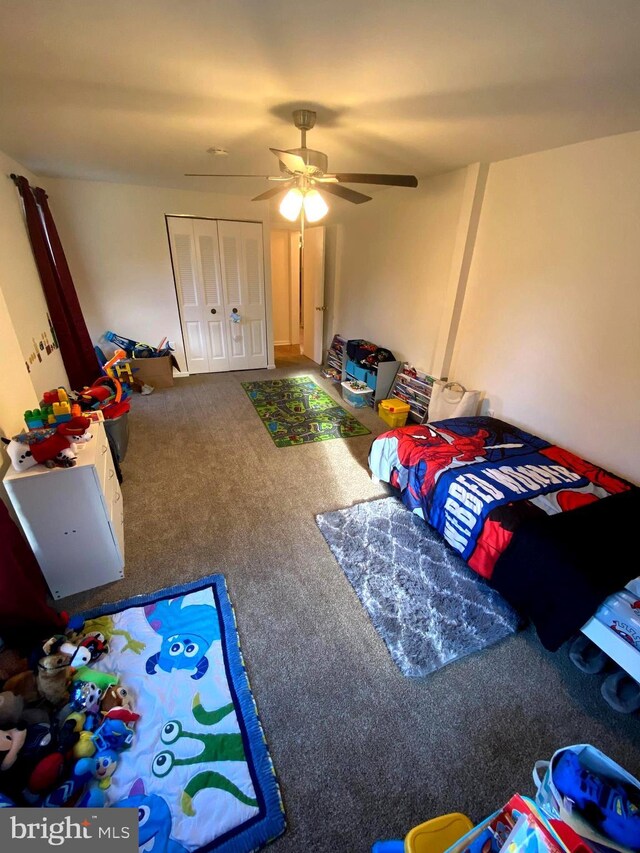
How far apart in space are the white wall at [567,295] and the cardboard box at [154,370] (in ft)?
12.1

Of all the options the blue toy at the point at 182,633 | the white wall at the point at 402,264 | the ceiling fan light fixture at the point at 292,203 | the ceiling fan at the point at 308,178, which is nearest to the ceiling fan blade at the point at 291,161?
the ceiling fan at the point at 308,178

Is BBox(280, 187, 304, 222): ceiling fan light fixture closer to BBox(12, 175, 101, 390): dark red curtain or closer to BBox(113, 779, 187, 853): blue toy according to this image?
BBox(12, 175, 101, 390): dark red curtain

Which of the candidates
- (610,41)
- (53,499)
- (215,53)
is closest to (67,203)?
(215,53)

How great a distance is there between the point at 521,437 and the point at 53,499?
300 centimetres

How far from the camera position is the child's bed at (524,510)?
1.53 m

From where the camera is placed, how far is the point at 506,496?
197cm

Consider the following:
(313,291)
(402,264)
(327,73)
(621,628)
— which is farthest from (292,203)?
(313,291)

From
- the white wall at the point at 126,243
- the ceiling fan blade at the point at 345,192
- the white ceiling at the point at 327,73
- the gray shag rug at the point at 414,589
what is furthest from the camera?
the white wall at the point at 126,243

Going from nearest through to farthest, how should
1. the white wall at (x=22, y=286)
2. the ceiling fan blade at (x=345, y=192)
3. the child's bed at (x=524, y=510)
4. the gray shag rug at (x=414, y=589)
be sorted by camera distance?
the child's bed at (x=524, y=510) < the gray shag rug at (x=414, y=589) < the ceiling fan blade at (x=345, y=192) < the white wall at (x=22, y=286)

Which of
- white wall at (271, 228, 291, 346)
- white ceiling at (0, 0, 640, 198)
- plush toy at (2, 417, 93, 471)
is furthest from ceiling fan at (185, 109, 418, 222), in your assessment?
white wall at (271, 228, 291, 346)

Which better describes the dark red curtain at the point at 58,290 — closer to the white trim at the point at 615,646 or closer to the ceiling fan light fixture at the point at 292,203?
the ceiling fan light fixture at the point at 292,203

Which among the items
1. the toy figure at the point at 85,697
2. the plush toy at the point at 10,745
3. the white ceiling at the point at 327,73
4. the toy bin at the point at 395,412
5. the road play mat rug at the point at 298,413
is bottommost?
the toy figure at the point at 85,697

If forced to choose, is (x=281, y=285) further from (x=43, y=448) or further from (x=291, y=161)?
(x=43, y=448)

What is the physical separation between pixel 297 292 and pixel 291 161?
4.70 metres
